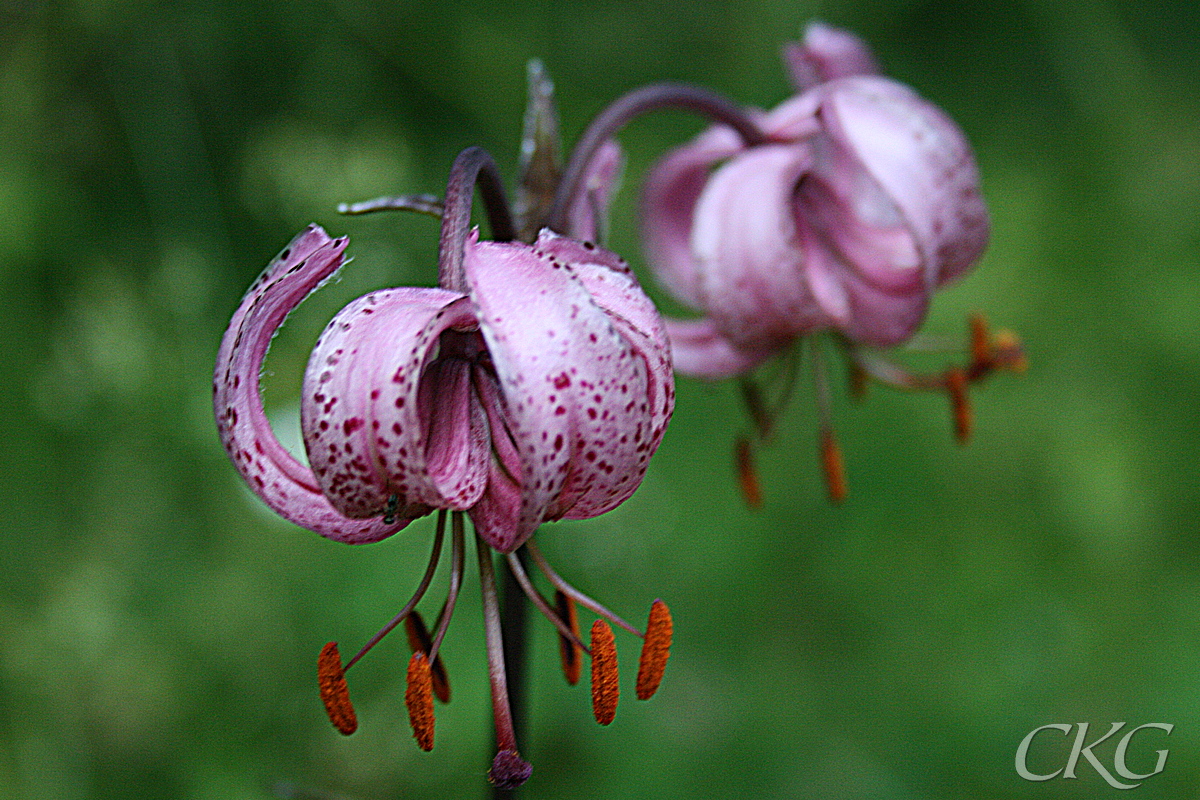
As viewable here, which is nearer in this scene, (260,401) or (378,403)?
(378,403)

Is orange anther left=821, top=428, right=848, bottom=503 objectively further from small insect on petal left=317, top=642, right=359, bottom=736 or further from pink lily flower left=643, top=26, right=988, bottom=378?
small insect on petal left=317, top=642, right=359, bottom=736

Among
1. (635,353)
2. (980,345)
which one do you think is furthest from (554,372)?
(980,345)

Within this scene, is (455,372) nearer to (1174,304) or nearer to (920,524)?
(920,524)

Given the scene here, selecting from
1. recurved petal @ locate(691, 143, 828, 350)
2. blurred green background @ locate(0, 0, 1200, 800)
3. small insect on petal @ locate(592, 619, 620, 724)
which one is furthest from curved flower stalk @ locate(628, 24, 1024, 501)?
blurred green background @ locate(0, 0, 1200, 800)

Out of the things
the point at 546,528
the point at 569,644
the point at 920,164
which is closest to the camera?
the point at 569,644

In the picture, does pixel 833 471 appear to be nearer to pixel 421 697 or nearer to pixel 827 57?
pixel 827 57
